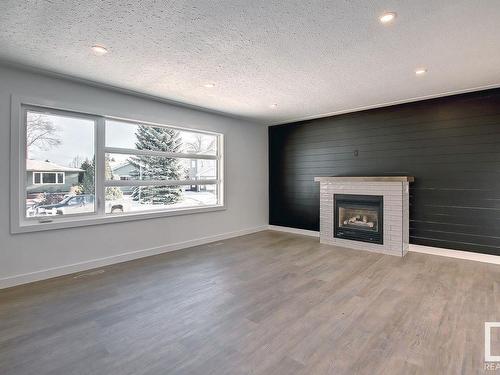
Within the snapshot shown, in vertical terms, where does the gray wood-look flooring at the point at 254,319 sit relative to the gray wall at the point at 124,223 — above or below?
below

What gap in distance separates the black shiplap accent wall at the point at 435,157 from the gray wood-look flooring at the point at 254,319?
0.70m

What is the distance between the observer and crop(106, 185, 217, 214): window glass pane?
161 inches

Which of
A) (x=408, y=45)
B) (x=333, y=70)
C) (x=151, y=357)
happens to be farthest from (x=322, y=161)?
(x=151, y=357)

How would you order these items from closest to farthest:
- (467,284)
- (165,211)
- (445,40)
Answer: (445,40) < (467,284) < (165,211)

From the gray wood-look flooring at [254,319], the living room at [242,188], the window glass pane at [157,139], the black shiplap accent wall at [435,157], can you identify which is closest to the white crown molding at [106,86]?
the living room at [242,188]

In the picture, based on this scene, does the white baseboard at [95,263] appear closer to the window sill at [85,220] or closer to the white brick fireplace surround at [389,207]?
the window sill at [85,220]

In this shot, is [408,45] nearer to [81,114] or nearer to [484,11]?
[484,11]

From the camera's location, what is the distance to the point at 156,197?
4.58 m

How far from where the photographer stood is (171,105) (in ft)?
15.2

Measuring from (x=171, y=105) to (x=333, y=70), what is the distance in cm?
279

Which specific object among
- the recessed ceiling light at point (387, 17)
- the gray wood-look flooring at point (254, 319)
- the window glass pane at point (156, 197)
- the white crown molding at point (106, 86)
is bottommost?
the gray wood-look flooring at point (254, 319)

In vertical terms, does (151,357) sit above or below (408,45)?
below

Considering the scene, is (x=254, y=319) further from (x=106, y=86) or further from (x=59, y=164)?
(x=106, y=86)

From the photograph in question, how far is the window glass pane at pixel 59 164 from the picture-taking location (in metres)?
3.34
